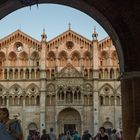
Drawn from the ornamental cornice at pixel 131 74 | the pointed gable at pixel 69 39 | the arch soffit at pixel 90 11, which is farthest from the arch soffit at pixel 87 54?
the ornamental cornice at pixel 131 74

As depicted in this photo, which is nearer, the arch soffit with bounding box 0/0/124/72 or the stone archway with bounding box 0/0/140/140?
the stone archway with bounding box 0/0/140/140

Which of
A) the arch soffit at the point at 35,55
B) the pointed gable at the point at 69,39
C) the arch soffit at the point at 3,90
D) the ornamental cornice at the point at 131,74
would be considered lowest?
the ornamental cornice at the point at 131,74

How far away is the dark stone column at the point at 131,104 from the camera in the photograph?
10.7m

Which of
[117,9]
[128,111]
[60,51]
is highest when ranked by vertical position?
[60,51]

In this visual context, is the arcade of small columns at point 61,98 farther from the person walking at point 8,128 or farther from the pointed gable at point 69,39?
the person walking at point 8,128

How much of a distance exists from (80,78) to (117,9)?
3305 centimetres

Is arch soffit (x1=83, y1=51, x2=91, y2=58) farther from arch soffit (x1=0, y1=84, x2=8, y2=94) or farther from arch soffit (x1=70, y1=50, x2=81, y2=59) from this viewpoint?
arch soffit (x1=0, y1=84, x2=8, y2=94)

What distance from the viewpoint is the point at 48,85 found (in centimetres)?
4428

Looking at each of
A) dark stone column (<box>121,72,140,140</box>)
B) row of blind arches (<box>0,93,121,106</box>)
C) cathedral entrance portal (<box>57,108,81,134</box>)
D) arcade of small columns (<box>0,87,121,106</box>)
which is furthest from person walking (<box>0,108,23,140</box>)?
cathedral entrance portal (<box>57,108,81,134</box>)

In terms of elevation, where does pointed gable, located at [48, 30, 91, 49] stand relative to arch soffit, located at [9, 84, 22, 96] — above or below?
above

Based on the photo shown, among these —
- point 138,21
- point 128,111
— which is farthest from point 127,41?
point 128,111

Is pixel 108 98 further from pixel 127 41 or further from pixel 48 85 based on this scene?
pixel 127 41

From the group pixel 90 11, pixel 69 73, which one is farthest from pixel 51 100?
pixel 90 11

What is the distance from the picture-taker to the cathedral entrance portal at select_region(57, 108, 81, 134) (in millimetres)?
43469
